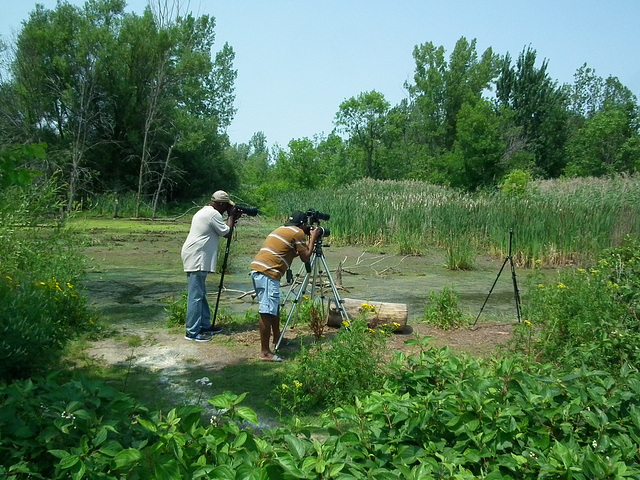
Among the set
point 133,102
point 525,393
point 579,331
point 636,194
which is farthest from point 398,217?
point 133,102

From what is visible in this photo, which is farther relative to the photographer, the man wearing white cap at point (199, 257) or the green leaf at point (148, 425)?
the man wearing white cap at point (199, 257)

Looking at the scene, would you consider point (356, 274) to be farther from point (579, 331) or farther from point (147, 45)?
point (147, 45)

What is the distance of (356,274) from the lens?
13812mm

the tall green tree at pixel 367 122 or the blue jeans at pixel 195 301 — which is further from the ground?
the tall green tree at pixel 367 122

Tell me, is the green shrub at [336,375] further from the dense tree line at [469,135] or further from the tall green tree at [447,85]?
the tall green tree at [447,85]

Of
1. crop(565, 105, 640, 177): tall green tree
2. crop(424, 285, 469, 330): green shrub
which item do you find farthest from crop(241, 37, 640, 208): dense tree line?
crop(424, 285, 469, 330): green shrub

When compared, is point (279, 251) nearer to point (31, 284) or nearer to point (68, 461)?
point (31, 284)

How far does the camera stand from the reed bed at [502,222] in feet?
50.7

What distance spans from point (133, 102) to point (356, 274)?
87.9ft

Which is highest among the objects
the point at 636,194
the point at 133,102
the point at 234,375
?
the point at 133,102

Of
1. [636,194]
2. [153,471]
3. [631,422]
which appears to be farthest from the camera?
[636,194]

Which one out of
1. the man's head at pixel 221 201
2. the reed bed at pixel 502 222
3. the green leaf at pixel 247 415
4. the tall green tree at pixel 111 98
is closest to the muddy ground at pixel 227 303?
the reed bed at pixel 502 222

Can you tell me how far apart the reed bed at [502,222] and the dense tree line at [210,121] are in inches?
572

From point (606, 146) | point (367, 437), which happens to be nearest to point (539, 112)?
point (606, 146)
